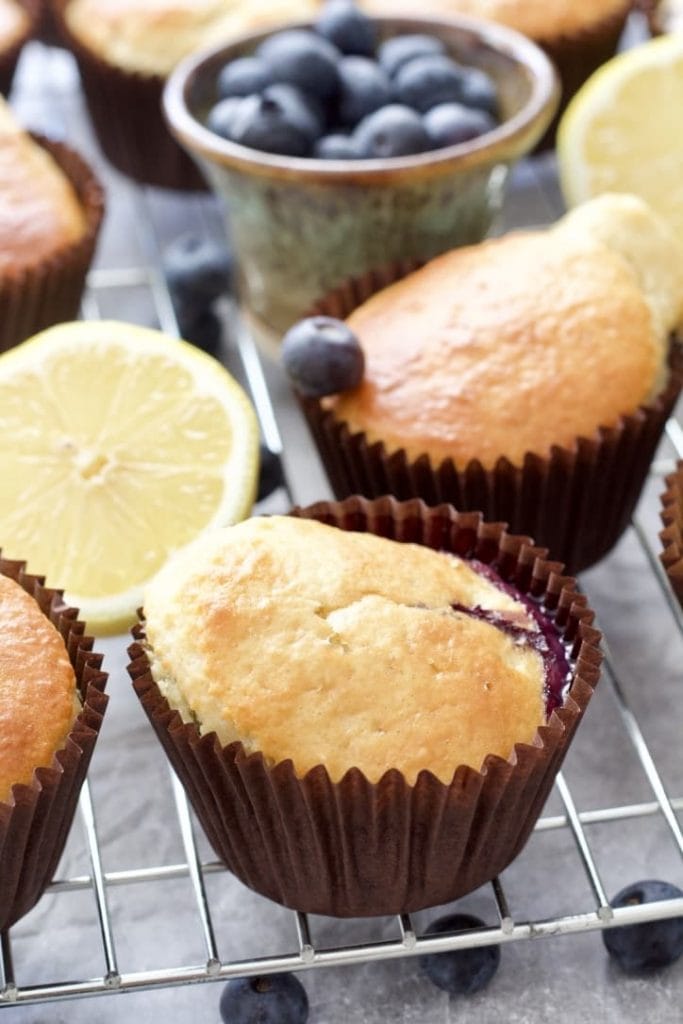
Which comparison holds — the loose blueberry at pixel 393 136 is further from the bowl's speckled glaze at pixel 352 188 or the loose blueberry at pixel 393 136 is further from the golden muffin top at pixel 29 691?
the golden muffin top at pixel 29 691

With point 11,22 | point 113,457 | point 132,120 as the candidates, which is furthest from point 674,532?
point 11,22

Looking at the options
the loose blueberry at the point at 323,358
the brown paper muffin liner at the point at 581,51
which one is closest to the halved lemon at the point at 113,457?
the loose blueberry at the point at 323,358

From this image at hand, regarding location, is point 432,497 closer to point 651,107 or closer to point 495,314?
point 495,314

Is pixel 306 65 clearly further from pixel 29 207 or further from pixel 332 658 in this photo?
pixel 332 658

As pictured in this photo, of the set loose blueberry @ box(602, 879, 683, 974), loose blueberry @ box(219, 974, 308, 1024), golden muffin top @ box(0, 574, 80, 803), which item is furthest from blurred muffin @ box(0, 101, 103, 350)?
loose blueberry @ box(602, 879, 683, 974)

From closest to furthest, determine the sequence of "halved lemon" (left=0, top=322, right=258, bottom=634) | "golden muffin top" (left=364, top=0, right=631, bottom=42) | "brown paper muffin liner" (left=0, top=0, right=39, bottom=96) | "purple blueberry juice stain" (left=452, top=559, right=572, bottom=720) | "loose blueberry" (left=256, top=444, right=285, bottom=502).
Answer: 1. "purple blueberry juice stain" (left=452, top=559, right=572, bottom=720)
2. "halved lemon" (left=0, top=322, right=258, bottom=634)
3. "loose blueberry" (left=256, top=444, right=285, bottom=502)
4. "golden muffin top" (left=364, top=0, right=631, bottom=42)
5. "brown paper muffin liner" (left=0, top=0, right=39, bottom=96)

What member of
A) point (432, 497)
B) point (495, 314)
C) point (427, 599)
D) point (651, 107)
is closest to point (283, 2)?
point (651, 107)

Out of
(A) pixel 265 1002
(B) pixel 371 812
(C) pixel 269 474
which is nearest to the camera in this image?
(B) pixel 371 812

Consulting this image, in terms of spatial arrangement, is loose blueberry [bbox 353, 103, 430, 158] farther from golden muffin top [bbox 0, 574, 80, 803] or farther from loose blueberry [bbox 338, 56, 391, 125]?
golden muffin top [bbox 0, 574, 80, 803]
